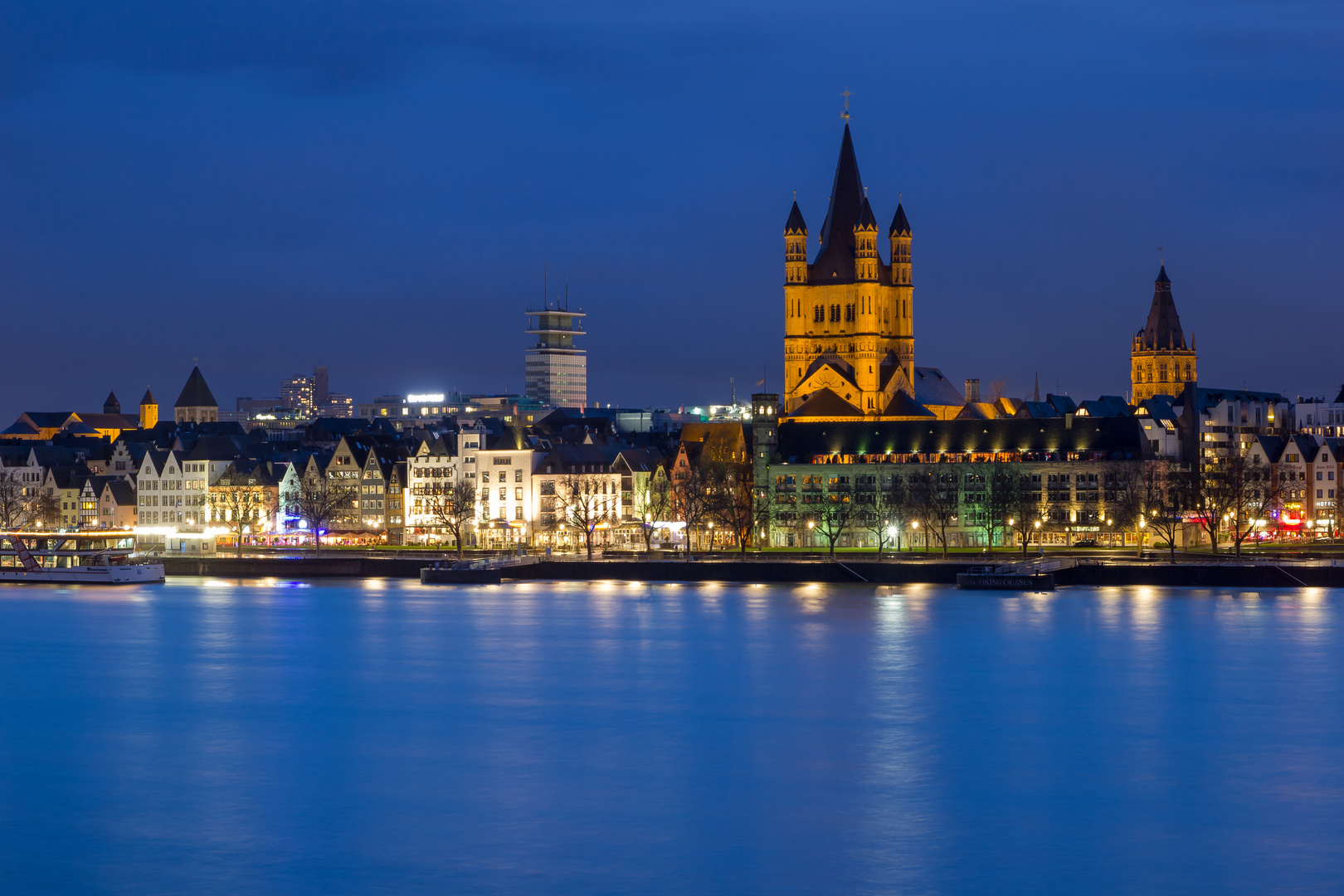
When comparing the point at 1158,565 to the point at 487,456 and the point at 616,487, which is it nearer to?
the point at 616,487

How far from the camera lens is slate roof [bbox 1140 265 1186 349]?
491 ft

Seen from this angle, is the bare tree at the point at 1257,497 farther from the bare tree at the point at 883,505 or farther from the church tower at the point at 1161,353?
the church tower at the point at 1161,353

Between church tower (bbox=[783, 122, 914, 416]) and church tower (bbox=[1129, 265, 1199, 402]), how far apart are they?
2828cm

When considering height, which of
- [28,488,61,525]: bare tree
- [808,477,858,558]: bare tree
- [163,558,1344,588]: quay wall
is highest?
[28,488,61,525]: bare tree

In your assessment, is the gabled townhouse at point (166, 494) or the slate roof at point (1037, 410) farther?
the slate roof at point (1037, 410)

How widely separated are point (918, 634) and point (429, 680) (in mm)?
16336

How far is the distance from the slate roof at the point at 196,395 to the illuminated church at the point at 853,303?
68813mm

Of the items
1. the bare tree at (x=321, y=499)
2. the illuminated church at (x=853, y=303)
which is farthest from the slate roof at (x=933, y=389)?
the bare tree at (x=321, y=499)

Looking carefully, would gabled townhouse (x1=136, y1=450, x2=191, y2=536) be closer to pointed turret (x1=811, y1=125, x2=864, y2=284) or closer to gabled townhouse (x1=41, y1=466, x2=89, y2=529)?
gabled townhouse (x1=41, y1=466, x2=89, y2=529)

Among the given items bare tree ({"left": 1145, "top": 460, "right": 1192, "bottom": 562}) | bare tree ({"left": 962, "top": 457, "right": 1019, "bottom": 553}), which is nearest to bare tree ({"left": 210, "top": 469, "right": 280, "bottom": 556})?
bare tree ({"left": 962, "top": 457, "right": 1019, "bottom": 553})

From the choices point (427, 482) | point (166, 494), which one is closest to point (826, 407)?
point (427, 482)

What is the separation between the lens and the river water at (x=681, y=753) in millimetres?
29016

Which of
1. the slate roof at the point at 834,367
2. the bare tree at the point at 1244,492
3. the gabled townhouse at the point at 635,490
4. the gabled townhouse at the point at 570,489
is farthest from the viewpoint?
the slate roof at the point at 834,367

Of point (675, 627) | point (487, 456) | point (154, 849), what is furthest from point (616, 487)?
point (154, 849)
